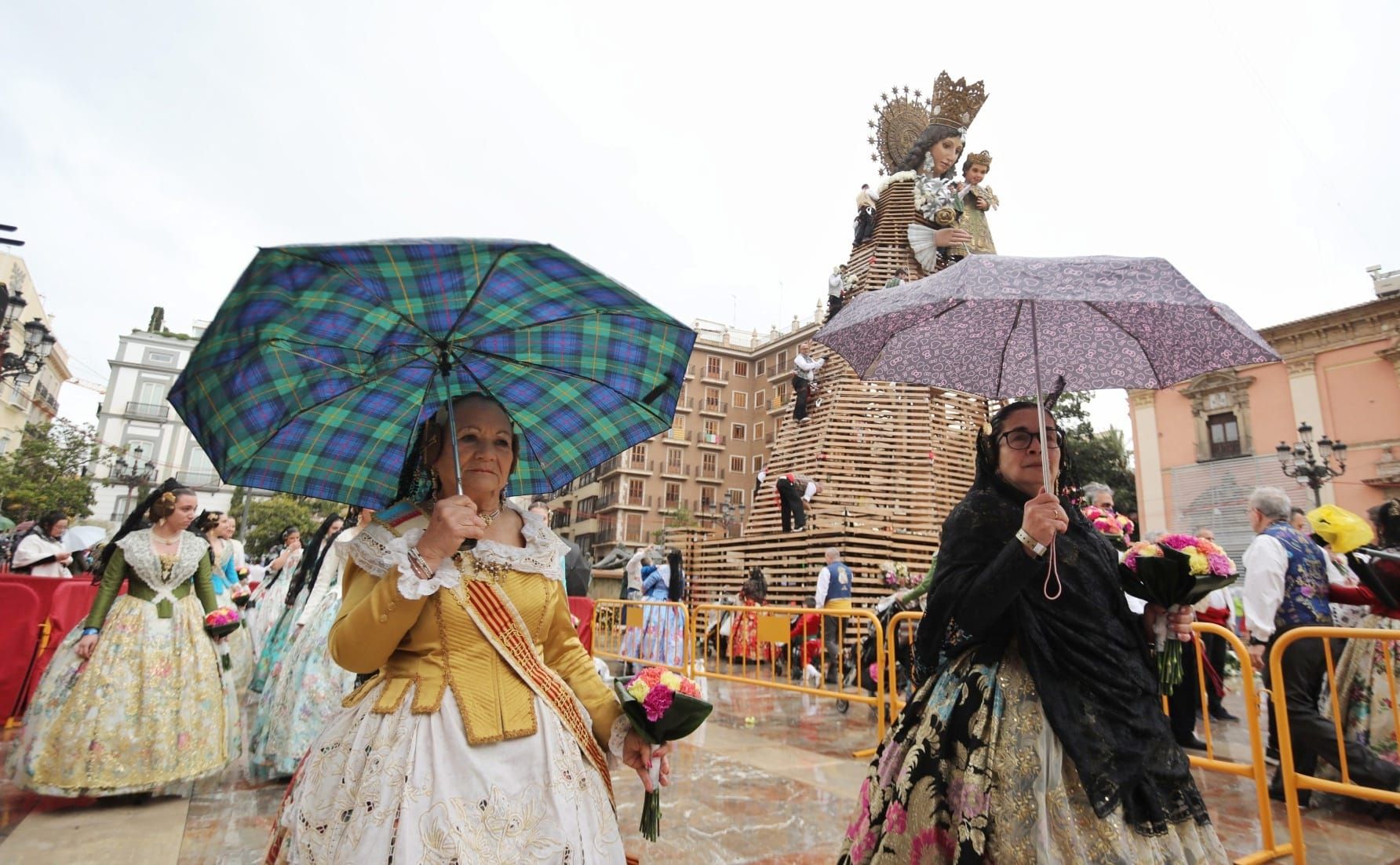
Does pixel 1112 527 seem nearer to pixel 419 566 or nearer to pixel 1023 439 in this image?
pixel 1023 439

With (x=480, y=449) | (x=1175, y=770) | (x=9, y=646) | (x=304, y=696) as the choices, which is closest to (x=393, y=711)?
(x=480, y=449)

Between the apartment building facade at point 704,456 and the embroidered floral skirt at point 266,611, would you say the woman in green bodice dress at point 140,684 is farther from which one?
the apartment building facade at point 704,456

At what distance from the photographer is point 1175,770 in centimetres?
202

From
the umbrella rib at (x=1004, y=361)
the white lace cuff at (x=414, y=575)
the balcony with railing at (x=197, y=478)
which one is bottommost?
the white lace cuff at (x=414, y=575)

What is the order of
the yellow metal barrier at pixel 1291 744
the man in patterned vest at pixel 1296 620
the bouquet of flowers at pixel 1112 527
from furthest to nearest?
the man in patterned vest at pixel 1296 620 < the yellow metal barrier at pixel 1291 744 < the bouquet of flowers at pixel 1112 527

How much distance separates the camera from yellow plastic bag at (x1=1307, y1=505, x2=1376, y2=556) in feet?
13.2

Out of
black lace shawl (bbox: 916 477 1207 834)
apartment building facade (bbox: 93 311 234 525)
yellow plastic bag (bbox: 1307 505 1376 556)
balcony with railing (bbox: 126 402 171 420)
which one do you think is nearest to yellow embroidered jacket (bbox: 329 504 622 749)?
black lace shawl (bbox: 916 477 1207 834)

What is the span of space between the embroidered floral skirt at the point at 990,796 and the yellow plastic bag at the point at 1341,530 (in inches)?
113

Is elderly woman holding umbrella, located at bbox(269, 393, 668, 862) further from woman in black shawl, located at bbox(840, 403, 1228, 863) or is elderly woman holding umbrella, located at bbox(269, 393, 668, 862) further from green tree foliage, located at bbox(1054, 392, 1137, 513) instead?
green tree foliage, located at bbox(1054, 392, 1137, 513)

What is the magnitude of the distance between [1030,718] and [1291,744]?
3159mm

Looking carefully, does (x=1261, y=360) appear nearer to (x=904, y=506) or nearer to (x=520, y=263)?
(x=520, y=263)

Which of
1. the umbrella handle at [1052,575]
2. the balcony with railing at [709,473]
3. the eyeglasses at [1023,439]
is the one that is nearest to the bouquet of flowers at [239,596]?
the eyeglasses at [1023,439]

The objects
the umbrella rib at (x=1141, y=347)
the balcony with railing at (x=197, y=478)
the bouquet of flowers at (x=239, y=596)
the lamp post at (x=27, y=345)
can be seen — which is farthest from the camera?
the balcony with railing at (x=197, y=478)

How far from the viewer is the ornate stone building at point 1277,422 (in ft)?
81.4
